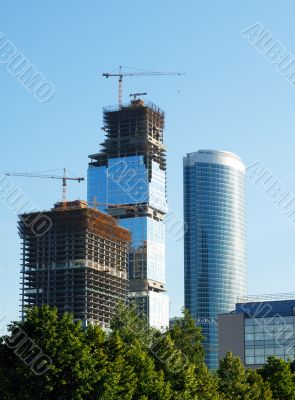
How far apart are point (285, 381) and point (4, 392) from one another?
51.0 m

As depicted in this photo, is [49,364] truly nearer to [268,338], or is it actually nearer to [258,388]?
[258,388]

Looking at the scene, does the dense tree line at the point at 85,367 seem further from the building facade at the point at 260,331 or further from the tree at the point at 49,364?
the building facade at the point at 260,331

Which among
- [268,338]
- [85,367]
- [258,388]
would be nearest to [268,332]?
[268,338]

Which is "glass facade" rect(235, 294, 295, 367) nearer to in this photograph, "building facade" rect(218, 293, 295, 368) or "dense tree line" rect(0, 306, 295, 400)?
"building facade" rect(218, 293, 295, 368)

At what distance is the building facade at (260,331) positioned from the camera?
507ft

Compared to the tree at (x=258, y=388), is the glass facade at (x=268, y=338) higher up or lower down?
higher up

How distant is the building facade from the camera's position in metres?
154

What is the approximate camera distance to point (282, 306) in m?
158

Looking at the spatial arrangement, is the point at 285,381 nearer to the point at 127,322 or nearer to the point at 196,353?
the point at 196,353

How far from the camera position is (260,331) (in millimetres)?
155500

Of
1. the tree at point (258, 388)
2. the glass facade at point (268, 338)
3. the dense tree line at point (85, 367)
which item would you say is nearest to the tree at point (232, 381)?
the tree at point (258, 388)

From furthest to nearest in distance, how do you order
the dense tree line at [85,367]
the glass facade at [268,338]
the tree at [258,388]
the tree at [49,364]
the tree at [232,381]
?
1. the glass facade at [268,338]
2. the tree at [258,388]
3. the tree at [232,381]
4. the dense tree line at [85,367]
5. the tree at [49,364]

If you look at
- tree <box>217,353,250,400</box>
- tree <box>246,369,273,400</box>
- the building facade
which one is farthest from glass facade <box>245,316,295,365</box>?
tree <box>217,353,250,400</box>

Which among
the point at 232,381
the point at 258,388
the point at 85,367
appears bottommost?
the point at 85,367
